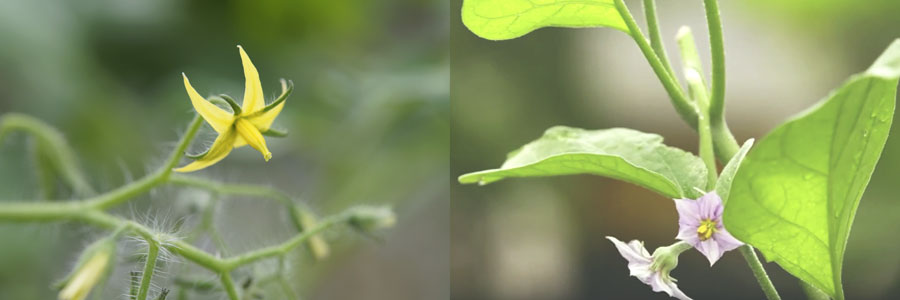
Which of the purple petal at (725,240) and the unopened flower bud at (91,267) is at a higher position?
the unopened flower bud at (91,267)

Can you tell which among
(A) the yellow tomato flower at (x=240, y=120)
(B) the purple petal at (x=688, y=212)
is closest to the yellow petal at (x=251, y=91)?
(A) the yellow tomato flower at (x=240, y=120)

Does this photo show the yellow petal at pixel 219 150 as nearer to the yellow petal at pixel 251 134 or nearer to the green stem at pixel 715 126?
the yellow petal at pixel 251 134

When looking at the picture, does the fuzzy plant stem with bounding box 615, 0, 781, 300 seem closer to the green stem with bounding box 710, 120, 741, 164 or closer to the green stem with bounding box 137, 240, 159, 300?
the green stem with bounding box 710, 120, 741, 164

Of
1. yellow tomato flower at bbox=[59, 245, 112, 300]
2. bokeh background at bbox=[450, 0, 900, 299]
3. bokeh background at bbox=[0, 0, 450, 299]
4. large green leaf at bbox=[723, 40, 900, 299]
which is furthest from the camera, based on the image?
bokeh background at bbox=[0, 0, 450, 299]

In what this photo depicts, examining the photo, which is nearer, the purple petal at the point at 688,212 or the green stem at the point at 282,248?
the purple petal at the point at 688,212

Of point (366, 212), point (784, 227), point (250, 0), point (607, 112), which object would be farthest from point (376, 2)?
point (784, 227)

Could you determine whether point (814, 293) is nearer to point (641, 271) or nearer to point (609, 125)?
point (641, 271)

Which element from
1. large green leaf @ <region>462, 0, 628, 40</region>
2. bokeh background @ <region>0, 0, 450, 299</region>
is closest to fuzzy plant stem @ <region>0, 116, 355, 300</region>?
large green leaf @ <region>462, 0, 628, 40</region>
